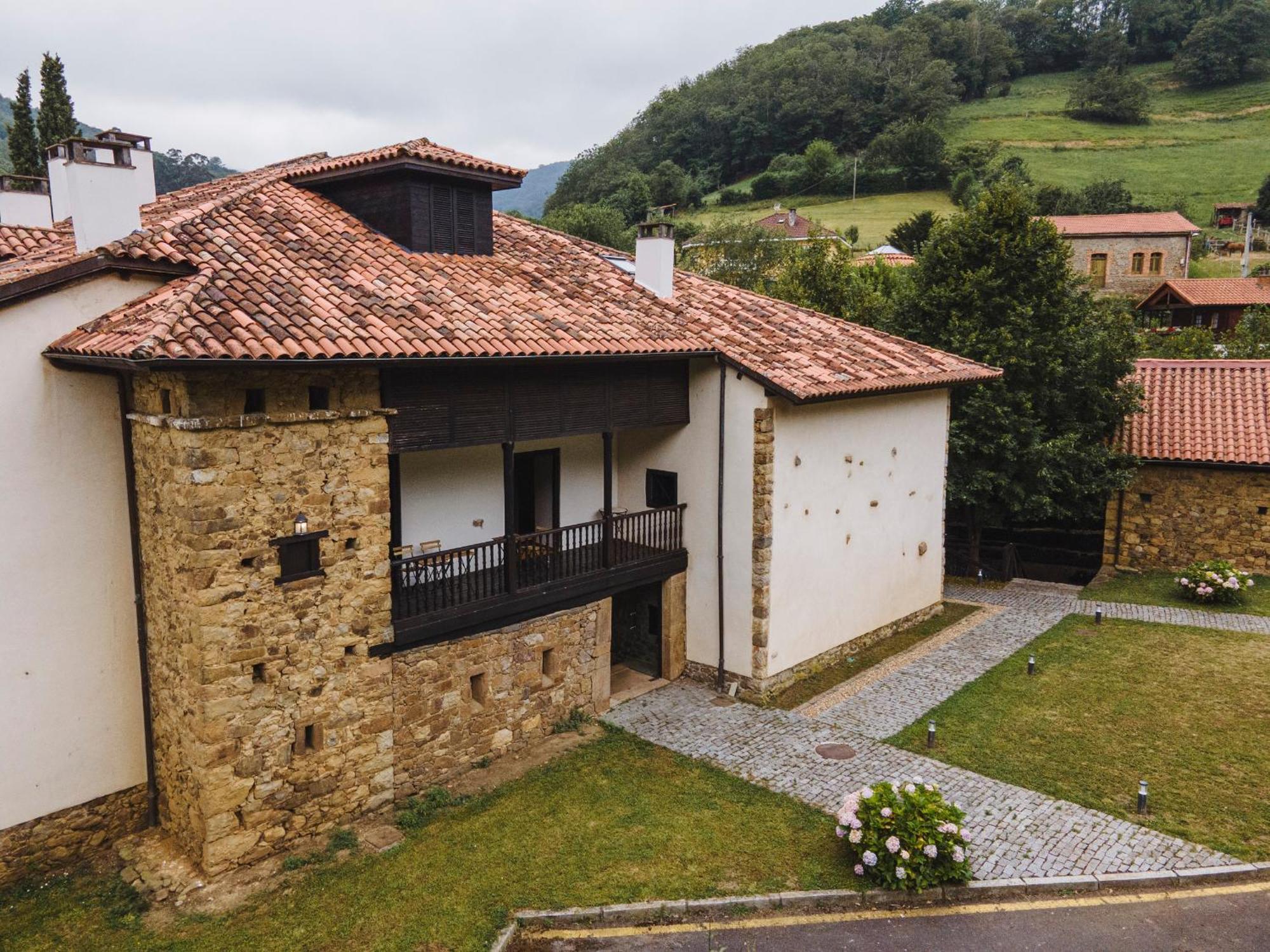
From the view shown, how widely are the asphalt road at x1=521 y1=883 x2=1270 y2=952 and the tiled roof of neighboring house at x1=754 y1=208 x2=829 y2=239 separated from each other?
53535 mm

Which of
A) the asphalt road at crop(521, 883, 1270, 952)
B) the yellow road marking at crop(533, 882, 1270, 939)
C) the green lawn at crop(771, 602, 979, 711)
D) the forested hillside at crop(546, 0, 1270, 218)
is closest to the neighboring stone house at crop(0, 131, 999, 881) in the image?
the green lawn at crop(771, 602, 979, 711)

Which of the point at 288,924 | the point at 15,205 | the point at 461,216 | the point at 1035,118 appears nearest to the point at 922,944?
the point at 288,924

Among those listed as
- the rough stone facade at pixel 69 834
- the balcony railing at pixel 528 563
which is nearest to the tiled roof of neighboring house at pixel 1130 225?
the balcony railing at pixel 528 563

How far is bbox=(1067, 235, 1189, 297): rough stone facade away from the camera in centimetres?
5697

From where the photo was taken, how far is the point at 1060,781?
452 inches

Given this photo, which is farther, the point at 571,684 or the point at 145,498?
the point at 571,684

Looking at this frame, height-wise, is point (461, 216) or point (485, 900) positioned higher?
point (461, 216)

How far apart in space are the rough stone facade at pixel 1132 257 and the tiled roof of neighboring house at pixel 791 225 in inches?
693

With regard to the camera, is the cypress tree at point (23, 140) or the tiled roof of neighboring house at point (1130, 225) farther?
the tiled roof of neighboring house at point (1130, 225)

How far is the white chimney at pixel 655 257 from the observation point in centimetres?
1597

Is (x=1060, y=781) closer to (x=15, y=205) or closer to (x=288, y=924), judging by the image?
(x=288, y=924)

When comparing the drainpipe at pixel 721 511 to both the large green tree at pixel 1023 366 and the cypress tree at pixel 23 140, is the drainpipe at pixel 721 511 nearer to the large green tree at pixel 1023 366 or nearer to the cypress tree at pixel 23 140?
the large green tree at pixel 1023 366

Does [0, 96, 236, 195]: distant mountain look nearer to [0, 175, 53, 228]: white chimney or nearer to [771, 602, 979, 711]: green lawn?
[0, 175, 53, 228]: white chimney

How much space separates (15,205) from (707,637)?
1376cm
